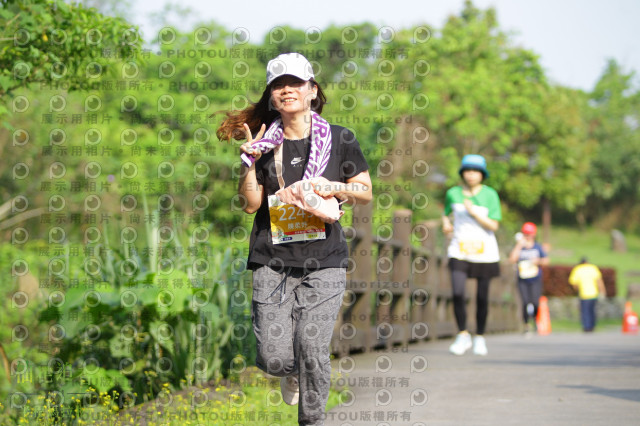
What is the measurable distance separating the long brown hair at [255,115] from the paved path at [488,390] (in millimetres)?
1730

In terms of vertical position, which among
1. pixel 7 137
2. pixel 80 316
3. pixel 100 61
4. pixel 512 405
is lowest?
pixel 512 405

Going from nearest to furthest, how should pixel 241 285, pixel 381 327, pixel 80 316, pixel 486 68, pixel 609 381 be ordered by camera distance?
pixel 80 316
pixel 241 285
pixel 609 381
pixel 381 327
pixel 486 68

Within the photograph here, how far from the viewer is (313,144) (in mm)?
4078

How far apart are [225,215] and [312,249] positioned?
17.6m

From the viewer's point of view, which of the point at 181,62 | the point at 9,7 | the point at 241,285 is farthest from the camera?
the point at 181,62

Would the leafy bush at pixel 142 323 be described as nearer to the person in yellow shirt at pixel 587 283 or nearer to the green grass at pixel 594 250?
the person in yellow shirt at pixel 587 283

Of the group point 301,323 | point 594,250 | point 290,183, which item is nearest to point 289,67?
point 290,183

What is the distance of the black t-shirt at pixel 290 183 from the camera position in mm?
4117

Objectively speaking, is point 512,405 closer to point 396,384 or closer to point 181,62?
point 396,384

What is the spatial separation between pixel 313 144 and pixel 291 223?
36 cm

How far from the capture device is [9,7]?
5.20 meters

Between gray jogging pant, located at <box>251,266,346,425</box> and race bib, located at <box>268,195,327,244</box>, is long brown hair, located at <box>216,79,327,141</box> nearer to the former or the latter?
race bib, located at <box>268,195,327,244</box>

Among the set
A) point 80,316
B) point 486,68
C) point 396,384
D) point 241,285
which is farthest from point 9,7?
point 486,68

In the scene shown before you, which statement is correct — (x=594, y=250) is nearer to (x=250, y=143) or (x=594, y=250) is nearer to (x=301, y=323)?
(x=301, y=323)
